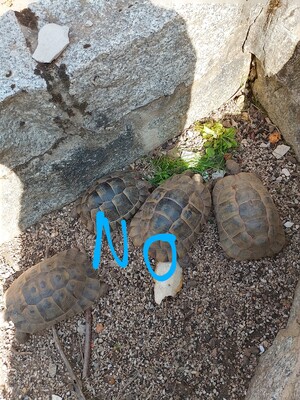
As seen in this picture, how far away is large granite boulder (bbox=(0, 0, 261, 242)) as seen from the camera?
7.31ft

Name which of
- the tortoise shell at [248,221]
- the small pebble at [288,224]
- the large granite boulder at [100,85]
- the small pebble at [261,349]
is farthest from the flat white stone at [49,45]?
the small pebble at [261,349]

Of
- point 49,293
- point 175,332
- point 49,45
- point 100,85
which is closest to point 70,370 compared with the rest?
point 49,293

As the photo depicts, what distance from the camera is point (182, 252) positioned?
9.31 ft

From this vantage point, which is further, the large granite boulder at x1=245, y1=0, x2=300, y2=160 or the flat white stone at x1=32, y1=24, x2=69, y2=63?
the large granite boulder at x1=245, y1=0, x2=300, y2=160

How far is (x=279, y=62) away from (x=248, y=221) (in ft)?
3.10

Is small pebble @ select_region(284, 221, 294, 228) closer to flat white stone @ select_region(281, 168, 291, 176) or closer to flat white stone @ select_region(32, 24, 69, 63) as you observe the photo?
flat white stone @ select_region(281, 168, 291, 176)

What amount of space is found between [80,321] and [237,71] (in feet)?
6.29

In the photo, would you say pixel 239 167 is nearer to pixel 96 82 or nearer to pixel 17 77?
pixel 96 82

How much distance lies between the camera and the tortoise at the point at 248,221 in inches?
106

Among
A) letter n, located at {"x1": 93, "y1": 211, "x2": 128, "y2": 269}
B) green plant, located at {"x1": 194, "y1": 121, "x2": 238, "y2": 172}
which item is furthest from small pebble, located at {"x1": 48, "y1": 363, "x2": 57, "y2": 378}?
green plant, located at {"x1": 194, "y1": 121, "x2": 238, "y2": 172}

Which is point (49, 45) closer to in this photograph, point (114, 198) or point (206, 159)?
point (114, 198)

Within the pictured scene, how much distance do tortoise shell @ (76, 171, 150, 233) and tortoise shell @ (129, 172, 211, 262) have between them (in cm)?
8

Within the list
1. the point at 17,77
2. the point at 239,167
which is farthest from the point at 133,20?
the point at 239,167

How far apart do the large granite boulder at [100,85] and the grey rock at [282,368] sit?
54.4 inches
